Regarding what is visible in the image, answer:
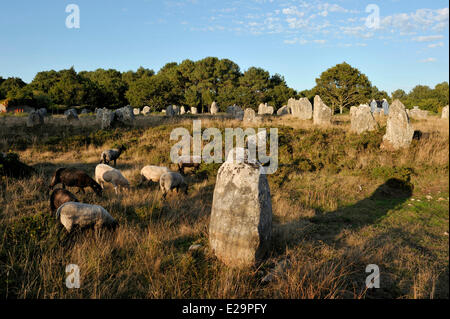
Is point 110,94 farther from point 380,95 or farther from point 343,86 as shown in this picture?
point 380,95

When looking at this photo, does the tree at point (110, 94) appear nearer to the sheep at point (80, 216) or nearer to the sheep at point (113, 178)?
the sheep at point (113, 178)

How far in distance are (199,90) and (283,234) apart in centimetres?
6307

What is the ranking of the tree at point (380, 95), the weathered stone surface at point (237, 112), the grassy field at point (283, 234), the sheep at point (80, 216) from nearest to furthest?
the grassy field at point (283, 234), the sheep at point (80, 216), the weathered stone surface at point (237, 112), the tree at point (380, 95)

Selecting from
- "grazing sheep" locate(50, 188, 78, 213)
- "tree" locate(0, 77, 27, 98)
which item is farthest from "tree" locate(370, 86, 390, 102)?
"tree" locate(0, 77, 27, 98)

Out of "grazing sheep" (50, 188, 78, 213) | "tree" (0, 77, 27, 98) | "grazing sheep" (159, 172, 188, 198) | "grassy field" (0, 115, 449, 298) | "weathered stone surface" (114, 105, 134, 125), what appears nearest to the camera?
"grassy field" (0, 115, 449, 298)

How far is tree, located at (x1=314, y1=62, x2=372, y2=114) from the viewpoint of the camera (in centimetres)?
4156

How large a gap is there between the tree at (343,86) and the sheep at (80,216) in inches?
1723

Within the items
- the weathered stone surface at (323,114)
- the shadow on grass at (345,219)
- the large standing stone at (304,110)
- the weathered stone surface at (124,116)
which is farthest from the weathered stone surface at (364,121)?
the weathered stone surface at (124,116)

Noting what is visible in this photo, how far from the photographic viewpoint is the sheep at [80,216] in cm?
504

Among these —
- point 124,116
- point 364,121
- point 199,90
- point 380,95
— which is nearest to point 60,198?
point 364,121

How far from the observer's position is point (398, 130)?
1344 cm

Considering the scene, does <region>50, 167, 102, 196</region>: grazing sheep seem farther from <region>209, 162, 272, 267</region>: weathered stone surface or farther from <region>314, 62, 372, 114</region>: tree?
<region>314, 62, 372, 114</region>: tree
